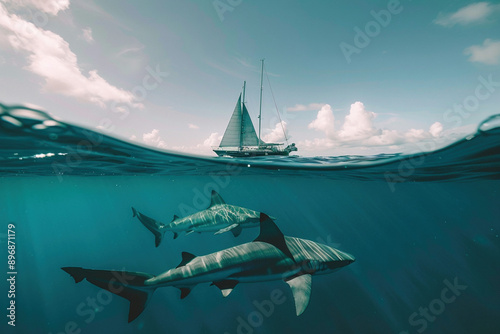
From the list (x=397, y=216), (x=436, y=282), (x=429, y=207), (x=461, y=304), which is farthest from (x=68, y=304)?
(x=397, y=216)

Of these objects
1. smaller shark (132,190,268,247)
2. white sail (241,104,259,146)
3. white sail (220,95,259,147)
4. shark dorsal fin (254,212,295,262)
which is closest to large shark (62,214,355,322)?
shark dorsal fin (254,212,295,262)

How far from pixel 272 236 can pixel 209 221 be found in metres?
3.81

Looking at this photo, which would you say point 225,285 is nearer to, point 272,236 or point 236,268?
point 236,268

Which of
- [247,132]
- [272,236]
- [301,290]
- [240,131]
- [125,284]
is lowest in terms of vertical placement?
[301,290]

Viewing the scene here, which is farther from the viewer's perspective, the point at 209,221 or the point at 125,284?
the point at 209,221

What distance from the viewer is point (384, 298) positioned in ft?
43.7

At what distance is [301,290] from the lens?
478 centimetres

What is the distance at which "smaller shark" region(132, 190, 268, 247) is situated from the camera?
8.48m

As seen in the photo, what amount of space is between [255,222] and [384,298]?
1062cm

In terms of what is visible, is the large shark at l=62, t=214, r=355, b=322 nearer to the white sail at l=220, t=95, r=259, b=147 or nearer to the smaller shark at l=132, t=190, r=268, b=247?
the smaller shark at l=132, t=190, r=268, b=247

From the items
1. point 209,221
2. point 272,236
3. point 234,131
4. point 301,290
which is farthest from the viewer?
point 234,131

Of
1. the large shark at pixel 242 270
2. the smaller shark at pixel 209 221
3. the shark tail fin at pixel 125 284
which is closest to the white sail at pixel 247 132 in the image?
the smaller shark at pixel 209 221

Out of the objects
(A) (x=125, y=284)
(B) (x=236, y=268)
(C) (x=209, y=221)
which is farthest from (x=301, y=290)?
(C) (x=209, y=221)

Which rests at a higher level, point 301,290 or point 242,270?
point 242,270
